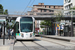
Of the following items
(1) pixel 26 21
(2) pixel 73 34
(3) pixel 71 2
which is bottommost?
(2) pixel 73 34

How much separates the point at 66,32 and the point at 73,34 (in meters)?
1.66

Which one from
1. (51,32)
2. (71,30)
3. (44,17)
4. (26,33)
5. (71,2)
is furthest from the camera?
(71,2)

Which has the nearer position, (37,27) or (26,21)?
(26,21)

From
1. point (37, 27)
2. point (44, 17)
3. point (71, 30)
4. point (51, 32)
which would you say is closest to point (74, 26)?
point (71, 30)

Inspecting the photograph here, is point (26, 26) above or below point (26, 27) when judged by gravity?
above

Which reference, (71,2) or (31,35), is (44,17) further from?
(31,35)

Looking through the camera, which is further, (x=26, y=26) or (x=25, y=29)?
(x=26, y=26)

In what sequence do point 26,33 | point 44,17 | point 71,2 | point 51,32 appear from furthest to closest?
point 71,2, point 51,32, point 44,17, point 26,33

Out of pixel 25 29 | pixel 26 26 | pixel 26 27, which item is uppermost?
pixel 26 26

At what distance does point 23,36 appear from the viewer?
20812mm

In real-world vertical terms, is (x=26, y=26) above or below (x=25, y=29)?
above

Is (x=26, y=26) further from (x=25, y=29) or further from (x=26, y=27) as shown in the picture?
(x=25, y=29)

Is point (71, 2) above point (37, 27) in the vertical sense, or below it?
above

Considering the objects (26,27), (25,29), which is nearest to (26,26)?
(26,27)
